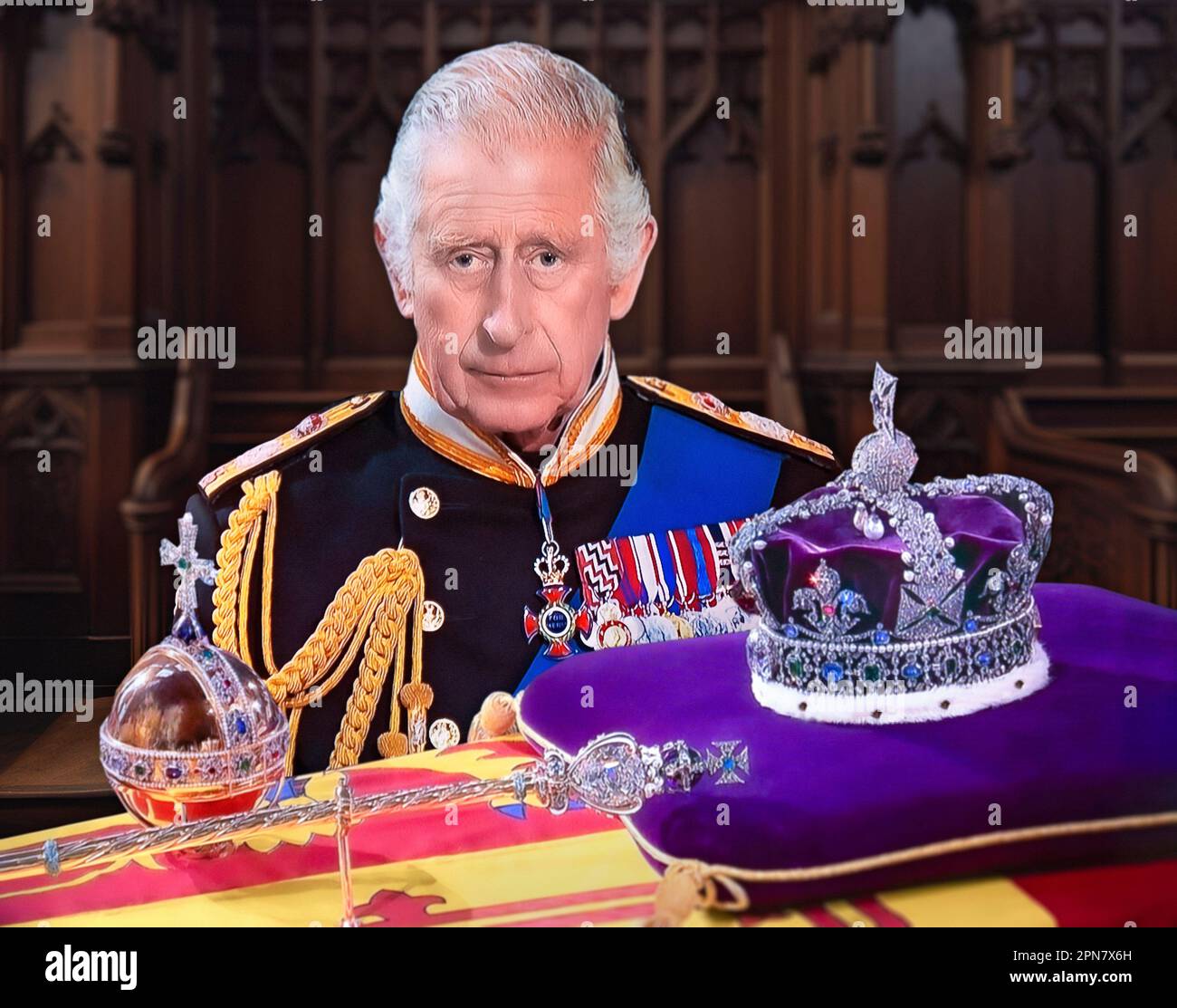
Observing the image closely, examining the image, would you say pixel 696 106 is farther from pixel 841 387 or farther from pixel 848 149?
pixel 841 387

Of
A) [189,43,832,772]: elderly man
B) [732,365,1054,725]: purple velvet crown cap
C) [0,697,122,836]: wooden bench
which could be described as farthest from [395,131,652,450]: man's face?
[0,697,122,836]: wooden bench

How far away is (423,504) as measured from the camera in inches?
63.1

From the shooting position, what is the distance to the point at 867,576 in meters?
1.08

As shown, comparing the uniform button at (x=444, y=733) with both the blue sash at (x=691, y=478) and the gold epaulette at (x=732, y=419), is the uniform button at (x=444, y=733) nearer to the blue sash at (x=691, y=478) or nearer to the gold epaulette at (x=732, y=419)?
the blue sash at (x=691, y=478)

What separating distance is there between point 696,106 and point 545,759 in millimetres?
1621

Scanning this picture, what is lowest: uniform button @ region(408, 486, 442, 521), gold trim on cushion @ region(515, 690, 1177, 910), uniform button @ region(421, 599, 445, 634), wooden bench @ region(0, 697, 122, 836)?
wooden bench @ region(0, 697, 122, 836)

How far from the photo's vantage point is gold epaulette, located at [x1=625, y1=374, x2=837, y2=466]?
68.6 inches

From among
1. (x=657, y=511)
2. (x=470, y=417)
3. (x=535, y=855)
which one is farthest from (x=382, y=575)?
(x=535, y=855)

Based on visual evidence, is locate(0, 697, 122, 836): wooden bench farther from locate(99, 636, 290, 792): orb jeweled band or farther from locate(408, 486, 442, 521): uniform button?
locate(99, 636, 290, 792): orb jeweled band

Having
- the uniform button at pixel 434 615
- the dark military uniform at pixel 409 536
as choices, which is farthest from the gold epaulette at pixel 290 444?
the uniform button at pixel 434 615

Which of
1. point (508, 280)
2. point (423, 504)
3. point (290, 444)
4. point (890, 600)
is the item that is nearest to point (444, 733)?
point (423, 504)

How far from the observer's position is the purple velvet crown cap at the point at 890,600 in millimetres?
1075

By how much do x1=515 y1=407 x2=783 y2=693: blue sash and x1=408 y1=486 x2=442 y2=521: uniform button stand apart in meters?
0.15

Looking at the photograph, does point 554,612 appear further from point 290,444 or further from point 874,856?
point 874,856
